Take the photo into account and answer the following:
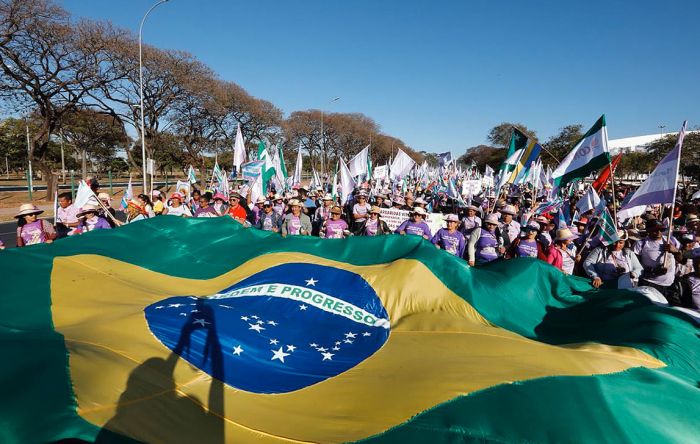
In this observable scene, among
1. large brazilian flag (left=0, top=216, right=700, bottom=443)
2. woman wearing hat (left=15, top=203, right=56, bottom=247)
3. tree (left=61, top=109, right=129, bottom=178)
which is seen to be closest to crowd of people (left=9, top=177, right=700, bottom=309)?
woman wearing hat (left=15, top=203, right=56, bottom=247)

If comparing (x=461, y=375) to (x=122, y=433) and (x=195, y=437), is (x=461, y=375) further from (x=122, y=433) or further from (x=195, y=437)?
(x=122, y=433)

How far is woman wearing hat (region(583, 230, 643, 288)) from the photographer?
5844mm

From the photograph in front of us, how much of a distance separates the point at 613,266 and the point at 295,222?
5538 millimetres

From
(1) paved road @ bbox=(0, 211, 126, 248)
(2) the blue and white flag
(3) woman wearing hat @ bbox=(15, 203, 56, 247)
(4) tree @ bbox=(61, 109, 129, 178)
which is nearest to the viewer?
(2) the blue and white flag

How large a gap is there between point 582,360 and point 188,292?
4.28m

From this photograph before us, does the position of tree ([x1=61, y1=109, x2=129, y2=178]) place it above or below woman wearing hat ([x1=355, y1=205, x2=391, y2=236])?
above

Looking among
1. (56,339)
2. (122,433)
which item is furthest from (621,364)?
(56,339)

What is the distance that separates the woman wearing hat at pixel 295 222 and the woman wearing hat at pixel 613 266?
5.09m

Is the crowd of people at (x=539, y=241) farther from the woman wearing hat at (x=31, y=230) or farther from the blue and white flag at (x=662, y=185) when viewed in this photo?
the blue and white flag at (x=662, y=185)

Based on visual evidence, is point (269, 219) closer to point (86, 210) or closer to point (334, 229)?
point (334, 229)

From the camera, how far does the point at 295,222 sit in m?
8.06

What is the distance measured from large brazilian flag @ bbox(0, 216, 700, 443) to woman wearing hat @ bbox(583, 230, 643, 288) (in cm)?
59

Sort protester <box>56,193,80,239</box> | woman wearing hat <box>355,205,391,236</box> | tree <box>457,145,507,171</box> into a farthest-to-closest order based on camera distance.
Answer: tree <box>457,145,507,171</box> < woman wearing hat <box>355,205,391,236</box> < protester <box>56,193,80,239</box>

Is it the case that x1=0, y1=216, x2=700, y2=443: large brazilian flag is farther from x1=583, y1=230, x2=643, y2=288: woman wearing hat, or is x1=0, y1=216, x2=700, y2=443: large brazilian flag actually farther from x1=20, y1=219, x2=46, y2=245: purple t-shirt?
x1=20, y1=219, x2=46, y2=245: purple t-shirt
